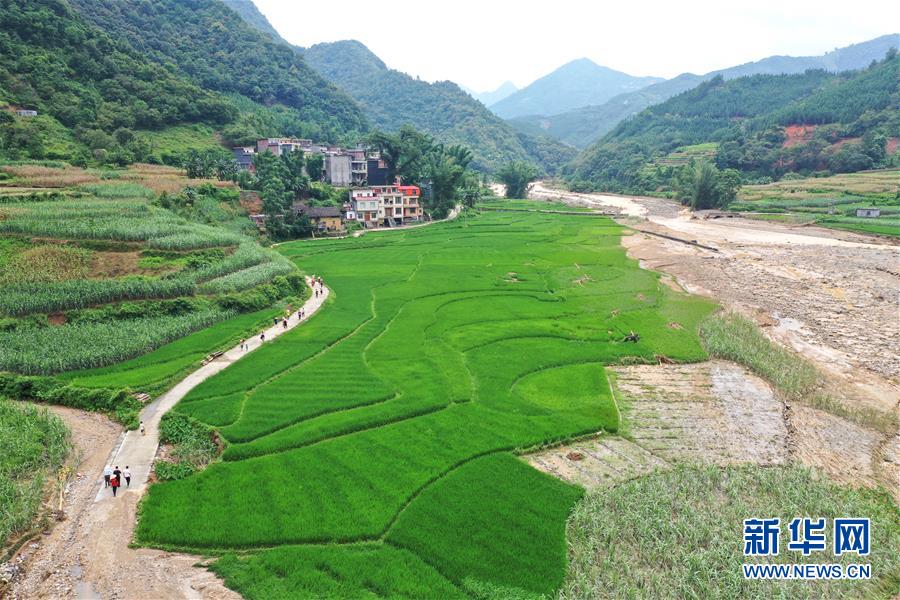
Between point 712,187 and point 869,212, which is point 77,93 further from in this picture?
point 869,212

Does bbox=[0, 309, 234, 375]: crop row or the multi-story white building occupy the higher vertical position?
the multi-story white building

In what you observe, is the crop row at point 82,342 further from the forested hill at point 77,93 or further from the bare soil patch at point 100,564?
the forested hill at point 77,93

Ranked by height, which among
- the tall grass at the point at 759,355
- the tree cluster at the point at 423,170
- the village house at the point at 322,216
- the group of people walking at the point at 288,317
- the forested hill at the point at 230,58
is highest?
→ the forested hill at the point at 230,58

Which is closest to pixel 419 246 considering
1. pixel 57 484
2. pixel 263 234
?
pixel 263 234

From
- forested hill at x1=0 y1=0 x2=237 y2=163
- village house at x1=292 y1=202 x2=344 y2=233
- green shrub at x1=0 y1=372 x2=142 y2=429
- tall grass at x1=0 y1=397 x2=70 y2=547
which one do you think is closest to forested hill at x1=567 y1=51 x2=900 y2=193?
village house at x1=292 y1=202 x2=344 y2=233

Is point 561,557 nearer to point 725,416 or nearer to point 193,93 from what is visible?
point 725,416

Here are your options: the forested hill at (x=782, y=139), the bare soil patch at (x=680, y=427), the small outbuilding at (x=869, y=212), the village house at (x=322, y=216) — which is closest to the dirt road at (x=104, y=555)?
the bare soil patch at (x=680, y=427)

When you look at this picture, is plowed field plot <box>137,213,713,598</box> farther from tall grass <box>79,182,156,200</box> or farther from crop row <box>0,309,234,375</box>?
tall grass <box>79,182,156,200</box>
